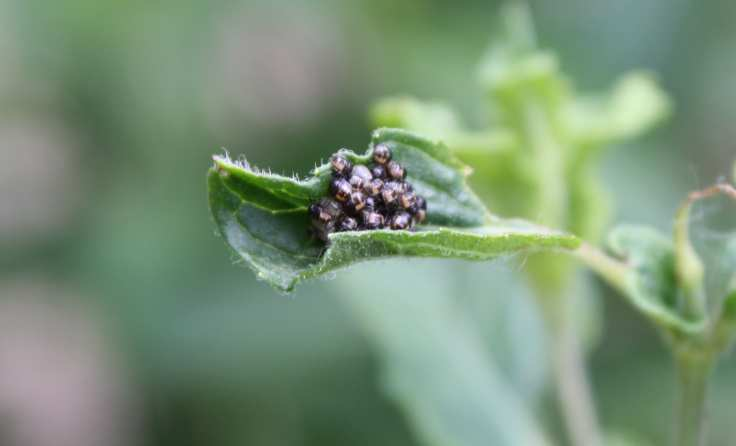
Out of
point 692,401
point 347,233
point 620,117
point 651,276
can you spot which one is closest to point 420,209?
point 347,233

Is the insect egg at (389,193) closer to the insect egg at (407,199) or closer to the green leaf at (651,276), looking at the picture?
the insect egg at (407,199)

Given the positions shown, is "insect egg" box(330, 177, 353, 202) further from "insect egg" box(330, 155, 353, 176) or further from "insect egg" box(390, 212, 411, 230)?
"insect egg" box(390, 212, 411, 230)

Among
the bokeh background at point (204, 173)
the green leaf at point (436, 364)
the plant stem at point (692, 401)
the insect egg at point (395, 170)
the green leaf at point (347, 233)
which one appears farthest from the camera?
the bokeh background at point (204, 173)

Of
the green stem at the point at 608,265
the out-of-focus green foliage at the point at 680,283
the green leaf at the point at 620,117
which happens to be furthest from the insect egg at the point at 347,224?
the green leaf at the point at 620,117

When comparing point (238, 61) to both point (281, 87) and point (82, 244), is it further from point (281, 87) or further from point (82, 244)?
point (82, 244)

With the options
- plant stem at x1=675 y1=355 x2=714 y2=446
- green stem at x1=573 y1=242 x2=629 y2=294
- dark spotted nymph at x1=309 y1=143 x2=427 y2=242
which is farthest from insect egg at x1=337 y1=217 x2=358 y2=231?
plant stem at x1=675 y1=355 x2=714 y2=446

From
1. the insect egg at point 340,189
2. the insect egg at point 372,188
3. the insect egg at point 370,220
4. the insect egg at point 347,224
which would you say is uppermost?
the insect egg at point 372,188
